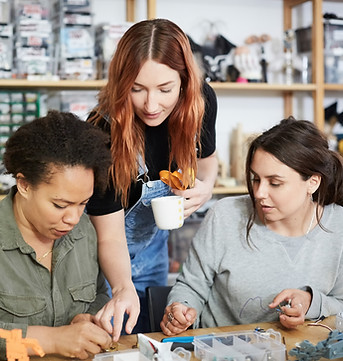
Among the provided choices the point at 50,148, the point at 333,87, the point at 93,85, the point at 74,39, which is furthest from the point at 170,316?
the point at 333,87

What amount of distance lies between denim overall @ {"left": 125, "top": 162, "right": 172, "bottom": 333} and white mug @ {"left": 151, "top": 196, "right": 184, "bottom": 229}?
0.67ft

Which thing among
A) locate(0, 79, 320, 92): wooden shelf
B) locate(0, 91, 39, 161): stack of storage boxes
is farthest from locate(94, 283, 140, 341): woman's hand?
locate(0, 91, 39, 161): stack of storage boxes

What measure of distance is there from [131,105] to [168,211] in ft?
0.96

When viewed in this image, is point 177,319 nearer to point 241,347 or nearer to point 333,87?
point 241,347

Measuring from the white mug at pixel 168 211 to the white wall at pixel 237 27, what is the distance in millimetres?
1816

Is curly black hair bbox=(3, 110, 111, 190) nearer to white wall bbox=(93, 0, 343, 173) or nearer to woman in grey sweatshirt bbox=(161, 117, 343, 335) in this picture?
woman in grey sweatshirt bbox=(161, 117, 343, 335)

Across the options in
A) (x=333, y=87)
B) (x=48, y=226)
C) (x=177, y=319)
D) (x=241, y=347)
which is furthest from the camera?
(x=333, y=87)

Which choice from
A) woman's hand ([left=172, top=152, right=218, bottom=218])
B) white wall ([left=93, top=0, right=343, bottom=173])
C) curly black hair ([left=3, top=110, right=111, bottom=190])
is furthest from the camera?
white wall ([left=93, top=0, right=343, bottom=173])

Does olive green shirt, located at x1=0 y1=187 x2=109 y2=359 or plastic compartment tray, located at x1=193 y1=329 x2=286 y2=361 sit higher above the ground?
olive green shirt, located at x1=0 y1=187 x2=109 y2=359

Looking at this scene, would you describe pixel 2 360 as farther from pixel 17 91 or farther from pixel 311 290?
pixel 17 91

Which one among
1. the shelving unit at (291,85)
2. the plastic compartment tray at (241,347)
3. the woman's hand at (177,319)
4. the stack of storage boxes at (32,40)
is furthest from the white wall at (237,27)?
the plastic compartment tray at (241,347)

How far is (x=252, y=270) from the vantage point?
166cm

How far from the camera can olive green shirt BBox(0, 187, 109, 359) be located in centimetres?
133

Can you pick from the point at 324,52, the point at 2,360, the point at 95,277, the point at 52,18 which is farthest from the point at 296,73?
the point at 2,360
